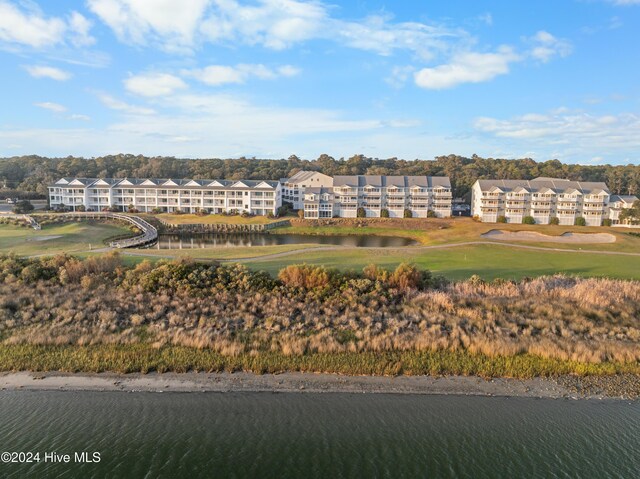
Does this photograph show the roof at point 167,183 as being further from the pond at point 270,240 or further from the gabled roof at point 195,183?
the pond at point 270,240

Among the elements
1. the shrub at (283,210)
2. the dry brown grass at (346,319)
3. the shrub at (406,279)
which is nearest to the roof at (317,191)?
the shrub at (283,210)

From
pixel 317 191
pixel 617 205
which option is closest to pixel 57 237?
pixel 317 191

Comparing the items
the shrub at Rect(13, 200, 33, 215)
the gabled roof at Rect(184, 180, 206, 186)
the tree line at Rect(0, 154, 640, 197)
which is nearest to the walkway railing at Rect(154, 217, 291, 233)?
the gabled roof at Rect(184, 180, 206, 186)

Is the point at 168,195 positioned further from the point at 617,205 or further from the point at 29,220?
the point at 617,205

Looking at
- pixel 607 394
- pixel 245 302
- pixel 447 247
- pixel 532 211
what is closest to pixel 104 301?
pixel 245 302

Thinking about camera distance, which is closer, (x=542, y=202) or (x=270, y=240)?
(x=270, y=240)
